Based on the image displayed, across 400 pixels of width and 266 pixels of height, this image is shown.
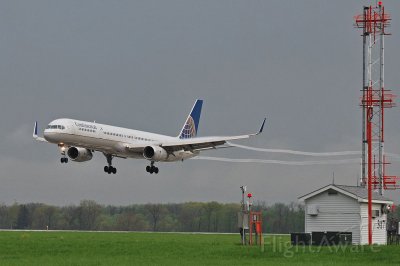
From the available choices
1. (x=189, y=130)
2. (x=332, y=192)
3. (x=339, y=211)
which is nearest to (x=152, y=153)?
(x=189, y=130)

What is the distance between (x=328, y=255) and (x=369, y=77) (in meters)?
35.0

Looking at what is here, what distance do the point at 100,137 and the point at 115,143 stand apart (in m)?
3.02

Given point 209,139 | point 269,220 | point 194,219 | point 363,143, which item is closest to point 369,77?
point 363,143

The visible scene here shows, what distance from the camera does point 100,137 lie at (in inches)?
3578

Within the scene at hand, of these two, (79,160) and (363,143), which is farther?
(79,160)

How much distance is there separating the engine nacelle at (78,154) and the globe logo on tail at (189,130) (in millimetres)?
24970

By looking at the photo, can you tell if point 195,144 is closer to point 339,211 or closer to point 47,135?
point 47,135

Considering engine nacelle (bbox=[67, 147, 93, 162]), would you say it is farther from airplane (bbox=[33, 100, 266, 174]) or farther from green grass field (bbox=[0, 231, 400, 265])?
green grass field (bbox=[0, 231, 400, 265])

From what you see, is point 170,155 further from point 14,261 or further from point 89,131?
point 14,261

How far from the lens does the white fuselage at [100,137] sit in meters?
86.7

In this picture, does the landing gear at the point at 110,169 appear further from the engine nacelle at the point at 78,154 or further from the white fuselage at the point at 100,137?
the engine nacelle at the point at 78,154

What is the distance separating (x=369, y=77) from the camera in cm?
8475

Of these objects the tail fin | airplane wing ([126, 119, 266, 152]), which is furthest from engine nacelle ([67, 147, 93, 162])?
the tail fin

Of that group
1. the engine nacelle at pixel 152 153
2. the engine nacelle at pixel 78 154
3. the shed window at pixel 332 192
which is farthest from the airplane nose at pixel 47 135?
the shed window at pixel 332 192
